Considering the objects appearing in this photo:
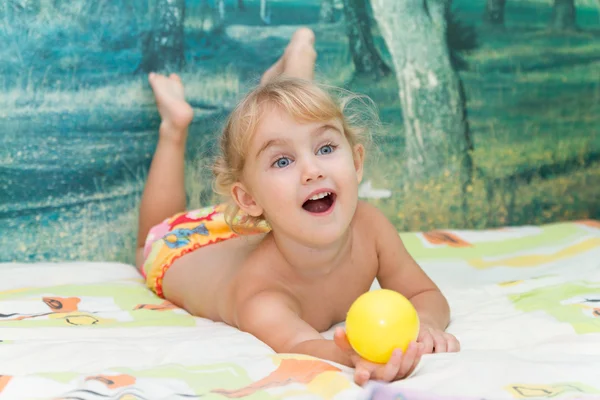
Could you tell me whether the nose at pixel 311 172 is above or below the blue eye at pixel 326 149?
below

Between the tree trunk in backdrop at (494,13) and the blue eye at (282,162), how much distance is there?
1.23m

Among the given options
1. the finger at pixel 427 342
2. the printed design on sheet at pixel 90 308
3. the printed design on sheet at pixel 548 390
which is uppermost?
the printed design on sheet at pixel 548 390

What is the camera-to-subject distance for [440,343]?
112 cm

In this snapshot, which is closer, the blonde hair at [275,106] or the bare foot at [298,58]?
the blonde hair at [275,106]

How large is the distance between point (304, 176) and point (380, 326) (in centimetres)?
31

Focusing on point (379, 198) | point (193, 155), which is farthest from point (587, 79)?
point (193, 155)

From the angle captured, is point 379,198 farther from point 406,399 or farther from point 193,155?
point 406,399

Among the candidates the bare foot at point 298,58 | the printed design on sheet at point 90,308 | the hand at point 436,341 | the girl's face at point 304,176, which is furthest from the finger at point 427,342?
the bare foot at point 298,58

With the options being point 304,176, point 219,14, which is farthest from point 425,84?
point 304,176

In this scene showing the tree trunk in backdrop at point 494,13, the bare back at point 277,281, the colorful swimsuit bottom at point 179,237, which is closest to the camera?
the bare back at point 277,281

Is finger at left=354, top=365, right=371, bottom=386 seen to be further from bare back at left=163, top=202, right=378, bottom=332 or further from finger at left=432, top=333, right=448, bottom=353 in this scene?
bare back at left=163, top=202, right=378, bottom=332

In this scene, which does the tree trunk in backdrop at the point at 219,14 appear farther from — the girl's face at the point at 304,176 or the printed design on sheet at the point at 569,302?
the printed design on sheet at the point at 569,302

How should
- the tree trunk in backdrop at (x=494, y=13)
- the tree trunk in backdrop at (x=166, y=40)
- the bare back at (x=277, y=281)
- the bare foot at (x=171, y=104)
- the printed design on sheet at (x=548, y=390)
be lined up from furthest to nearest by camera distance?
the tree trunk in backdrop at (x=494, y=13) < the tree trunk in backdrop at (x=166, y=40) < the bare foot at (x=171, y=104) < the bare back at (x=277, y=281) < the printed design on sheet at (x=548, y=390)

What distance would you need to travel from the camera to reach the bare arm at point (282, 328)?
1103 millimetres
